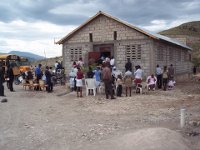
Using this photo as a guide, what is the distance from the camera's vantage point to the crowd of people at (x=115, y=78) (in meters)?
16.9

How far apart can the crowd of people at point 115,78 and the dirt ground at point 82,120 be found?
914 millimetres

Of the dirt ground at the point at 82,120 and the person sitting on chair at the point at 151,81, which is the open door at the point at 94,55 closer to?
the person sitting on chair at the point at 151,81

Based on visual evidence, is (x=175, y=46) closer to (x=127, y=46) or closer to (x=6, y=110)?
(x=127, y=46)

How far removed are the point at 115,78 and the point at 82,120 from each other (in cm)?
804

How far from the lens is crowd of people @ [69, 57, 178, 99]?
1692 centimetres

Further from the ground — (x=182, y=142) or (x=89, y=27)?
(x=89, y=27)

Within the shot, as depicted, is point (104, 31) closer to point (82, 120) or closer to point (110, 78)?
point (110, 78)

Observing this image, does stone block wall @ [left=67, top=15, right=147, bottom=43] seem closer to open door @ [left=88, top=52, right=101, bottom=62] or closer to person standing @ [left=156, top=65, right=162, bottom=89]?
open door @ [left=88, top=52, right=101, bottom=62]

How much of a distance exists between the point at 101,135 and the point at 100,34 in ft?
49.4

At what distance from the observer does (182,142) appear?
779 cm

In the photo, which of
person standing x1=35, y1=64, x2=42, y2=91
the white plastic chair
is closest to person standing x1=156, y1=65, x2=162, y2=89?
the white plastic chair

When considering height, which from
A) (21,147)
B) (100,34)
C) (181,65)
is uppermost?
(100,34)

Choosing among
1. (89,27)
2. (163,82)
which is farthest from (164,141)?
(89,27)

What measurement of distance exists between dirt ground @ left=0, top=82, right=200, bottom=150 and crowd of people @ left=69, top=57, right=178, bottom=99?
36.0 inches
